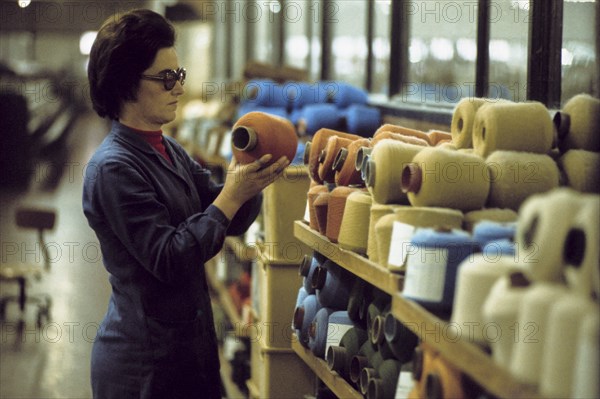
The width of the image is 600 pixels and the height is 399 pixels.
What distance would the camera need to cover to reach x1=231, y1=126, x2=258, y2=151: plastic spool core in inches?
108

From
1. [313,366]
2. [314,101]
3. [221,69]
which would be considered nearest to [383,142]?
[313,366]

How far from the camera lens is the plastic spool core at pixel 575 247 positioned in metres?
1.52

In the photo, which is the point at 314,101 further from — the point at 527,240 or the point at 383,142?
the point at 527,240

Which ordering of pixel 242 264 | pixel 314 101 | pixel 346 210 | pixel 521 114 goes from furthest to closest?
1. pixel 242 264
2. pixel 314 101
3. pixel 346 210
4. pixel 521 114

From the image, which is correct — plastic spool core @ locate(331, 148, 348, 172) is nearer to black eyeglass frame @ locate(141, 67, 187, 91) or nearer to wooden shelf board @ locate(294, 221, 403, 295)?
wooden shelf board @ locate(294, 221, 403, 295)

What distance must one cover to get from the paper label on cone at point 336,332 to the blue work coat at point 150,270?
345 mm

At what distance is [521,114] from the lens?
2250mm

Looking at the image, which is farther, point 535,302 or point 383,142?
point 383,142

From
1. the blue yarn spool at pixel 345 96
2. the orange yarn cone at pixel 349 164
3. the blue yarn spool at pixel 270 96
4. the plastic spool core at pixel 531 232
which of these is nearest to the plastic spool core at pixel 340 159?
the orange yarn cone at pixel 349 164

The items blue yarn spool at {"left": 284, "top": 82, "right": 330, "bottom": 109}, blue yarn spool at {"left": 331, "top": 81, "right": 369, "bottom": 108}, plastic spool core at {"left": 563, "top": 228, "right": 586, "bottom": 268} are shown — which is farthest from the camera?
blue yarn spool at {"left": 284, "top": 82, "right": 330, "bottom": 109}

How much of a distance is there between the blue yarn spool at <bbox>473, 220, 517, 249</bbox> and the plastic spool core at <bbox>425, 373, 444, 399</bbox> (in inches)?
11.3

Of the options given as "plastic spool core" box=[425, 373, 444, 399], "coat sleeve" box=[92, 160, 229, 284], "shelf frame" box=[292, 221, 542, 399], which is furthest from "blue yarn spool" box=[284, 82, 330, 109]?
"plastic spool core" box=[425, 373, 444, 399]

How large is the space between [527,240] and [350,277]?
1.45m

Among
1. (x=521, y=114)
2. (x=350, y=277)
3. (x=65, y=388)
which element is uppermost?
(x=521, y=114)
